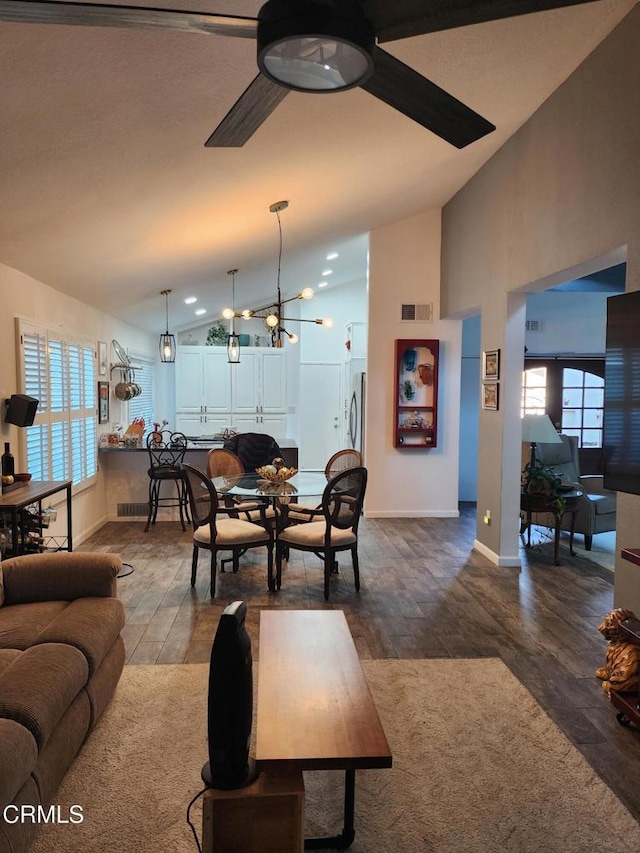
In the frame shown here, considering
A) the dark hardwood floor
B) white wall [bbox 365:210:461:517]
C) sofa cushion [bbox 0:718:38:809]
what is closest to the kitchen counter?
the dark hardwood floor

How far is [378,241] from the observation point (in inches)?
267

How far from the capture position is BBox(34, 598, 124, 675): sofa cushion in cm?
228

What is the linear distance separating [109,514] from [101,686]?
433cm

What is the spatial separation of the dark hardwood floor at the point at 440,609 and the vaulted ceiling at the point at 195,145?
8.47ft

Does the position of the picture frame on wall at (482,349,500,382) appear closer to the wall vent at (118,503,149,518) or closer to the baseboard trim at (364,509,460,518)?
the baseboard trim at (364,509,460,518)

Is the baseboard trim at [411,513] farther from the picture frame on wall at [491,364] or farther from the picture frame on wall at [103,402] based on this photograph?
the picture frame on wall at [103,402]

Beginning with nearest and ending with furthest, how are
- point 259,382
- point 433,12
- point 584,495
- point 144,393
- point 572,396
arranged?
point 433,12
point 584,495
point 572,396
point 144,393
point 259,382

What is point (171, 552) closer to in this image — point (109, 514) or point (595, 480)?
point (109, 514)

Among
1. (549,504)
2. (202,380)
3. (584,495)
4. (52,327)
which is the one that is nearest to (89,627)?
(52,327)

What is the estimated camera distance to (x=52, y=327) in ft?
15.7

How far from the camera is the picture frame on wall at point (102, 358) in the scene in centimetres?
619

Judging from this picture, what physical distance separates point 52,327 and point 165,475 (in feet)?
6.26

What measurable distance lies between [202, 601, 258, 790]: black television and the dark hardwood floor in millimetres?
1464

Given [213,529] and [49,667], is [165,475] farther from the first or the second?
[49,667]
